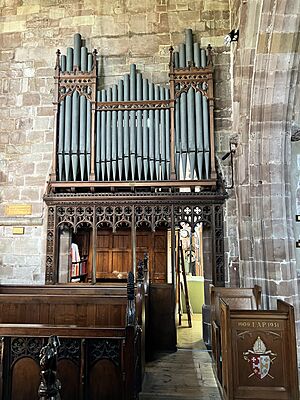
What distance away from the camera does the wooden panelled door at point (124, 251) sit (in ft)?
24.8

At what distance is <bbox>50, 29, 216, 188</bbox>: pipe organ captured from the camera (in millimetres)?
5637

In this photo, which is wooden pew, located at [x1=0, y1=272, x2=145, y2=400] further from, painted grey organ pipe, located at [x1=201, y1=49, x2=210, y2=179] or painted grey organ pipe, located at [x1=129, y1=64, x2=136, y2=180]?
painted grey organ pipe, located at [x1=201, y1=49, x2=210, y2=179]

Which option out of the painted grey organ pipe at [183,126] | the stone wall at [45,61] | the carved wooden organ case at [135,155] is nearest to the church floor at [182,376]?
the carved wooden organ case at [135,155]

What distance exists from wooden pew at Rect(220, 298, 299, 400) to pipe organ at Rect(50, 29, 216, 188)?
2.79 m

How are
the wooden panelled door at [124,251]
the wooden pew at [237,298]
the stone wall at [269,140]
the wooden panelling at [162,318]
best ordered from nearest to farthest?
1. the wooden pew at [237,298]
2. the stone wall at [269,140]
3. the wooden panelling at [162,318]
4. the wooden panelled door at [124,251]

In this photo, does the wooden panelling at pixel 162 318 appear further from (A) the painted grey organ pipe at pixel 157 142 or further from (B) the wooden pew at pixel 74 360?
(B) the wooden pew at pixel 74 360

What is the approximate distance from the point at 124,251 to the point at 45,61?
4055mm

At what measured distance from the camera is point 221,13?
20.4 feet

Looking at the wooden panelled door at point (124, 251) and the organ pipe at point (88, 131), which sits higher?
the organ pipe at point (88, 131)

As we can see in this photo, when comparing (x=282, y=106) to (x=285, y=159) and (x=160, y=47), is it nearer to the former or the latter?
(x=285, y=159)

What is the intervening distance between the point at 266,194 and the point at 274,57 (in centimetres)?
174

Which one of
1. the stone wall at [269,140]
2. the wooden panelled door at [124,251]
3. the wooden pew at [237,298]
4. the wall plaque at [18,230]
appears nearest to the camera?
the wooden pew at [237,298]

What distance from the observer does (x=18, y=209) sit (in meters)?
5.97

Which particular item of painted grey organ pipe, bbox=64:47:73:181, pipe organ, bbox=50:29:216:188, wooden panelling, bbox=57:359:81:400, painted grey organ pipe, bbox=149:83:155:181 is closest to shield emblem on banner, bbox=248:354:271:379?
wooden panelling, bbox=57:359:81:400
